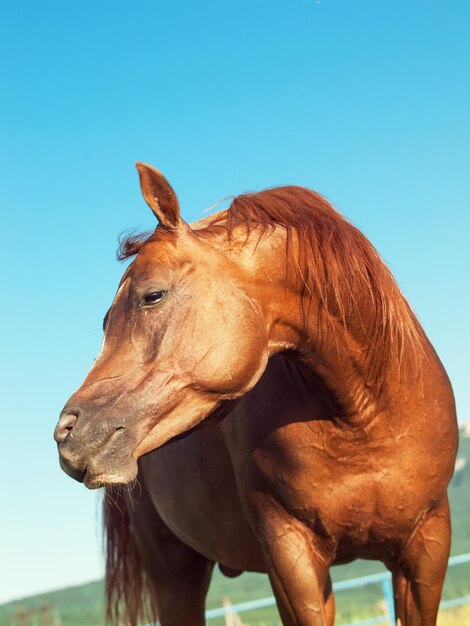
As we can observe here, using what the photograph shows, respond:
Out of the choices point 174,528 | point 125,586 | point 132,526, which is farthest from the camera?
point 125,586

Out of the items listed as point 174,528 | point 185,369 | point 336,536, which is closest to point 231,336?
point 185,369

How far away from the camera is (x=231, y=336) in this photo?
9.48 feet

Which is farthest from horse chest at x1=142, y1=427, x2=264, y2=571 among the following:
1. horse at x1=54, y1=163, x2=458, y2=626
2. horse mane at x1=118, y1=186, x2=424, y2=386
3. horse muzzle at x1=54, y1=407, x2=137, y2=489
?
horse muzzle at x1=54, y1=407, x2=137, y2=489

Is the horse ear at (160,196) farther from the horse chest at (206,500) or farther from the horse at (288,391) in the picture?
the horse chest at (206,500)

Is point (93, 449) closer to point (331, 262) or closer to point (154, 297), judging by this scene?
point (154, 297)

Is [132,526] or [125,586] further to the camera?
[125,586]

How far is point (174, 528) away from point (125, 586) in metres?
1.30

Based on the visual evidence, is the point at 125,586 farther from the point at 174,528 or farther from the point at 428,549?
the point at 428,549

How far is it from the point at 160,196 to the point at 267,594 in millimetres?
13127

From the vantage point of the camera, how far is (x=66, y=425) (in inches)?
107

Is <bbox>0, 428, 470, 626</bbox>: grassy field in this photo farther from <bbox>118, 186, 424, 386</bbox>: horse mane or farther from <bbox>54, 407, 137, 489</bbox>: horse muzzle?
<bbox>54, 407, 137, 489</bbox>: horse muzzle

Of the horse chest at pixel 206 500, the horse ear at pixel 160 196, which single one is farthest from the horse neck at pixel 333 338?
the horse chest at pixel 206 500

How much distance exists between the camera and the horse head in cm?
273

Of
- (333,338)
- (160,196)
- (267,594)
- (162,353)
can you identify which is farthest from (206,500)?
(267,594)
